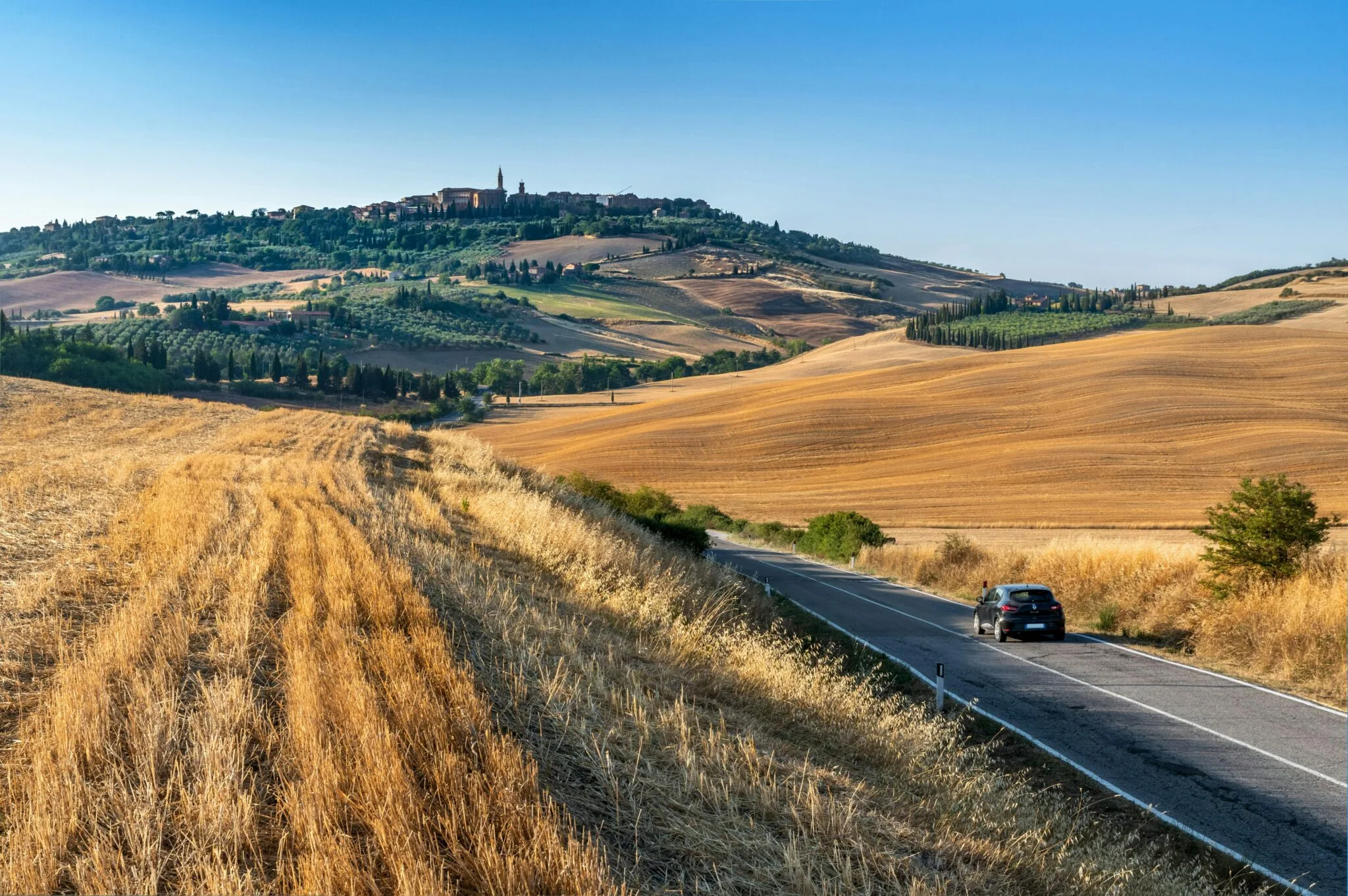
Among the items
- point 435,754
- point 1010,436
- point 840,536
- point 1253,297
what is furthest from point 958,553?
point 1253,297

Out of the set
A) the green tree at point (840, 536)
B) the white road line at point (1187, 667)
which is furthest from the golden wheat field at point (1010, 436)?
the white road line at point (1187, 667)

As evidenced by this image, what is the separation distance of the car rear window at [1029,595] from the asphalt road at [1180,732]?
3.35 feet

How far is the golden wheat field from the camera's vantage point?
64.8m

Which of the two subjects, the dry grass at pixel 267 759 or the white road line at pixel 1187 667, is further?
the white road line at pixel 1187 667

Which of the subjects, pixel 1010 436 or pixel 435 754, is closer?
pixel 435 754

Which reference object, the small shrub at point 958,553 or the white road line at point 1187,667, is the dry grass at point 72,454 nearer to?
the white road line at point 1187,667

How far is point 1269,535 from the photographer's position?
20.9 m

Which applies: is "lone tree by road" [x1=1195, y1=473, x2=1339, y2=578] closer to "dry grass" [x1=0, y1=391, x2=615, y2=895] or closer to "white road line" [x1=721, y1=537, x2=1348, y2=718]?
"white road line" [x1=721, y1=537, x2=1348, y2=718]

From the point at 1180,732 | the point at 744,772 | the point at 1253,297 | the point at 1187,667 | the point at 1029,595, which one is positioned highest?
the point at 1253,297

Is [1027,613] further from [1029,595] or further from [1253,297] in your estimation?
[1253,297]

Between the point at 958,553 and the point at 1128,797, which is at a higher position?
the point at 1128,797

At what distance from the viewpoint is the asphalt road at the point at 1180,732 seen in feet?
33.0

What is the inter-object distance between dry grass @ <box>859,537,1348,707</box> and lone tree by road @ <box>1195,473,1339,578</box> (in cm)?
50

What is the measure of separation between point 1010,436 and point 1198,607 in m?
63.9
